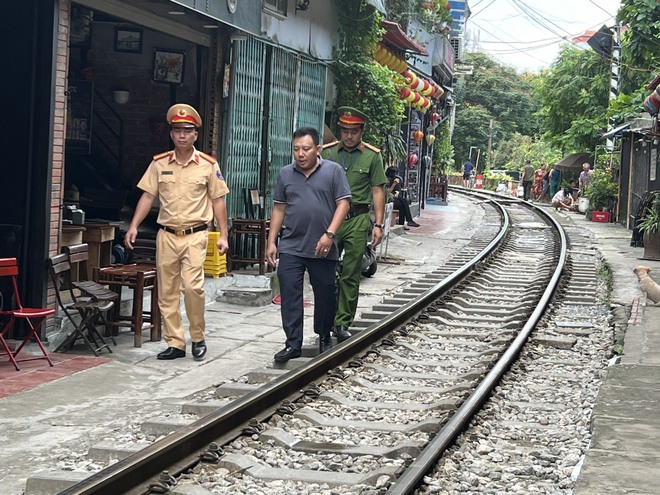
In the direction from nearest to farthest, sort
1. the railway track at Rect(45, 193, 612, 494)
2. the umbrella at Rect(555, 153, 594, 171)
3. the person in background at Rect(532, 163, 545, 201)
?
the railway track at Rect(45, 193, 612, 494) < the umbrella at Rect(555, 153, 594, 171) < the person in background at Rect(532, 163, 545, 201)

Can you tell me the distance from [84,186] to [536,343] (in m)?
7.43

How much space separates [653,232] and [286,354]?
12.3 m

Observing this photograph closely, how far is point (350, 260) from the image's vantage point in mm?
9281

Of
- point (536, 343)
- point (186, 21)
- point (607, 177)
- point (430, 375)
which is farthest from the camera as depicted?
point (607, 177)

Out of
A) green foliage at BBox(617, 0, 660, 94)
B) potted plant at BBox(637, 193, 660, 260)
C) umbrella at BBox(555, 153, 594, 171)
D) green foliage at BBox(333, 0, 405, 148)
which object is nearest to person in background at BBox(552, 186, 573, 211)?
umbrella at BBox(555, 153, 594, 171)

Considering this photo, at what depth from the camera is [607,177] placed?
109 ft

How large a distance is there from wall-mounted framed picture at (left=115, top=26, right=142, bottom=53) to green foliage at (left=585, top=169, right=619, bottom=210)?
21.8 metres

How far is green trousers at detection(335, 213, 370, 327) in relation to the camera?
366 inches

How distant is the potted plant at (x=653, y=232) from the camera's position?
19234 millimetres

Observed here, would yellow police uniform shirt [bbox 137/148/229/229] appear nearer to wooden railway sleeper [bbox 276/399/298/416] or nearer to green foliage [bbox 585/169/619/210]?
wooden railway sleeper [bbox 276/399/298/416]

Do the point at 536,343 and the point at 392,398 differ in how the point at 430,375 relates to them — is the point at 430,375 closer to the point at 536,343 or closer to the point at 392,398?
the point at 392,398

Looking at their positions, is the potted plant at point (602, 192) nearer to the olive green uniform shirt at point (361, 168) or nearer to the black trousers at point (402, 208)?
the black trousers at point (402, 208)

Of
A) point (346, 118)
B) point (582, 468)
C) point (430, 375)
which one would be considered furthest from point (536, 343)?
point (582, 468)

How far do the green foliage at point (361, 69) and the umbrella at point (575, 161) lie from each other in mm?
22278
